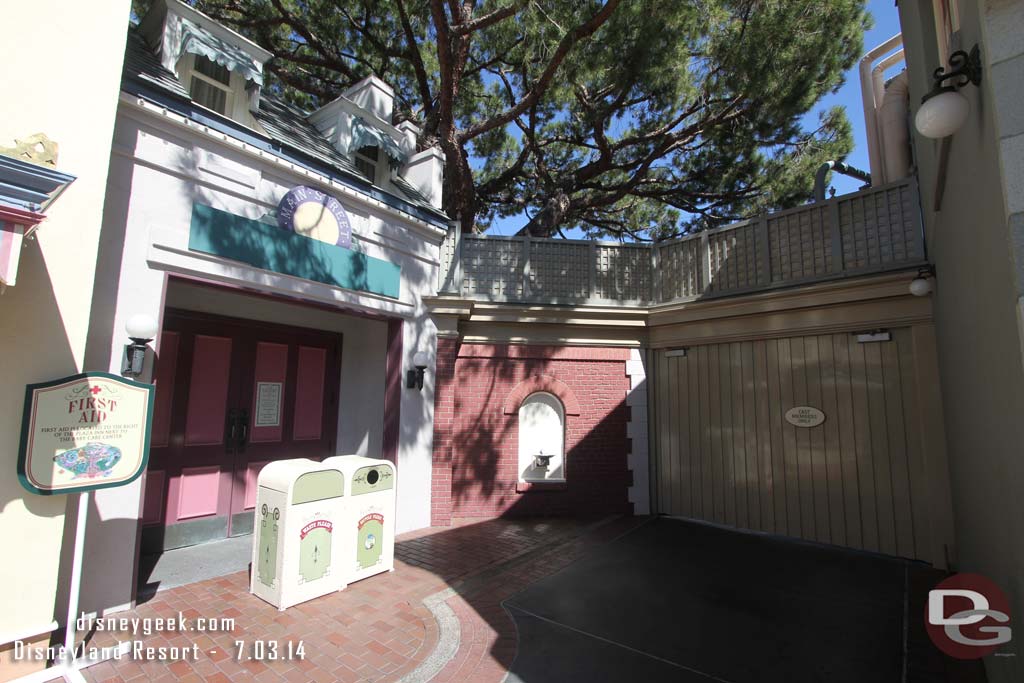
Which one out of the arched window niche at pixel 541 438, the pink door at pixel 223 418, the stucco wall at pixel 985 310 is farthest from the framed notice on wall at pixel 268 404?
the stucco wall at pixel 985 310

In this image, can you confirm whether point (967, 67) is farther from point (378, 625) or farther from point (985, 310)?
point (378, 625)

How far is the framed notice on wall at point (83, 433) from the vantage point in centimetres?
338

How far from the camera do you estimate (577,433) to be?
8109mm

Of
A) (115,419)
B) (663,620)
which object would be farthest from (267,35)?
(663,620)

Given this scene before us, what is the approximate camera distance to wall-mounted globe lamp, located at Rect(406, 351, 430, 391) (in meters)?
7.12

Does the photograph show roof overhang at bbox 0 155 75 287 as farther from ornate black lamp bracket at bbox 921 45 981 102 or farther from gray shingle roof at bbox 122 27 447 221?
ornate black lamp bracket at bbox 921 45 981 102

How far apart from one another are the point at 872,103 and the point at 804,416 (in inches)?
260

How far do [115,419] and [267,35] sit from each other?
988 cm

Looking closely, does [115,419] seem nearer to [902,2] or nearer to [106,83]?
[106,83]

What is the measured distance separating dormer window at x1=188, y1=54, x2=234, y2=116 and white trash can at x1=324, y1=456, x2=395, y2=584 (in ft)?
15.7

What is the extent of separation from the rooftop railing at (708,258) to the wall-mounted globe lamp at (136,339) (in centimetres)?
432

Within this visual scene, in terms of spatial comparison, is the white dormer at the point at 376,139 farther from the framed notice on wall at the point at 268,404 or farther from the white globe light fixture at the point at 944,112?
the white globe light fixture at the point at 944,112

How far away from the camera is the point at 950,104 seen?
8.02 feet

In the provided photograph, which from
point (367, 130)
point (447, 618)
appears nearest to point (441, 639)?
point (447, 618)
